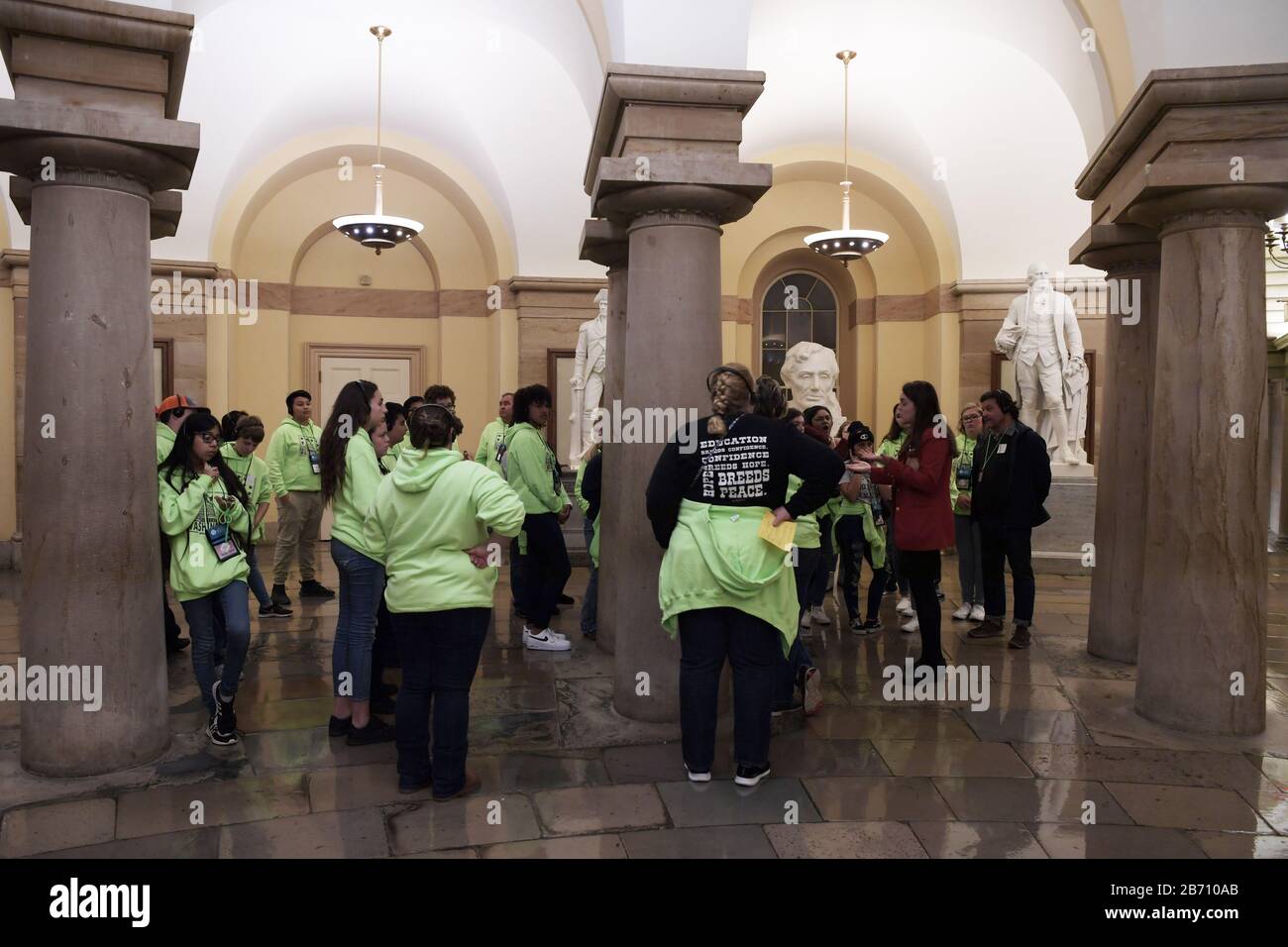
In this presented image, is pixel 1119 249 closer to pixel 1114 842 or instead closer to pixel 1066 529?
pixel 1114 842

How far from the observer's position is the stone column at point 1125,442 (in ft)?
20.3

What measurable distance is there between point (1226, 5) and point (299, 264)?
11062 millimetres

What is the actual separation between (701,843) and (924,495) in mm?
2604

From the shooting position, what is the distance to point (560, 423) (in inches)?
499

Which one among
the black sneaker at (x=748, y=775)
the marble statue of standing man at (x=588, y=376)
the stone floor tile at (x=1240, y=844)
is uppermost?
the marble statue of standing man at (x=588, y=376)

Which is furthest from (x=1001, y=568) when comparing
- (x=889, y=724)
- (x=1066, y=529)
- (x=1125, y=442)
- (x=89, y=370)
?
(x=89, y=370)

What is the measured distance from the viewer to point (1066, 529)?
10562 millimetres

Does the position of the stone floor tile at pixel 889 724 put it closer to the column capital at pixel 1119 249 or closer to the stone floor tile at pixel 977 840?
the stone floor tile at pixel 977 840

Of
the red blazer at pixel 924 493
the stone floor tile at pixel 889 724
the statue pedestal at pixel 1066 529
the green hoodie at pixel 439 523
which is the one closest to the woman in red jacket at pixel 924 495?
the red blazer at pixel 924 493

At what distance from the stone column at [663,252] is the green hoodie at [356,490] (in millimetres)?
1251
